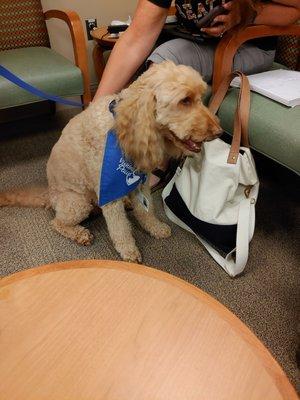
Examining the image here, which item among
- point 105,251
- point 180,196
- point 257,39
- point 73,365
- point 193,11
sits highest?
point 193,11

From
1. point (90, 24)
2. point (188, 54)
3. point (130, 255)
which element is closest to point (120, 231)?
point (130, 255)

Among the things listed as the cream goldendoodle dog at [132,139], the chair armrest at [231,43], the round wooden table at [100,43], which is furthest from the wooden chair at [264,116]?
the round wooden table at [100,43]

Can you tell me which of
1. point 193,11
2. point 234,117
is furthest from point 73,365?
point 193,11

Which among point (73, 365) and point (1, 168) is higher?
point (73, 365)

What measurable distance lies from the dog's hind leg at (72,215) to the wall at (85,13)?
62.4 inches

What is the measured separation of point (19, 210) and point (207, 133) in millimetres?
1074

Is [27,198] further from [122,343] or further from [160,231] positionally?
[122,343]

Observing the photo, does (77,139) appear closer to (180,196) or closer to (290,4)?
(180,196)

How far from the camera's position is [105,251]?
1.57 meters

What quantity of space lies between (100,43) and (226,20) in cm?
101

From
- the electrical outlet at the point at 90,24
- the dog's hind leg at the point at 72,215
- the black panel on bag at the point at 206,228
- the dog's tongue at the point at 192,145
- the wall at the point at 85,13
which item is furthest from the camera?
the electrical outlet at the point at 90,24

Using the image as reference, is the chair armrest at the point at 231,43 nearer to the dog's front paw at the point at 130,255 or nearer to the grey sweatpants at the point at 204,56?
the grey sweatpants at the point at 204,56

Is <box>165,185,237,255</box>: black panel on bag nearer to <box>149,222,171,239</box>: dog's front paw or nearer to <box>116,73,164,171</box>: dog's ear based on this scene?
<box>149,222,171,239</box>: dog's front paw

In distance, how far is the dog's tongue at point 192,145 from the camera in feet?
4.02
